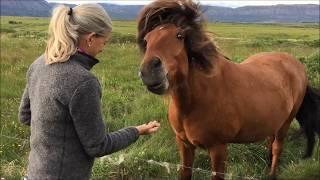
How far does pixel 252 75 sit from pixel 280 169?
1.53 meters

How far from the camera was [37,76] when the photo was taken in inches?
102

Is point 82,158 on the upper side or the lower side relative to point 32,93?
lower

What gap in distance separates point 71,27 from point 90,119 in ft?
1.62

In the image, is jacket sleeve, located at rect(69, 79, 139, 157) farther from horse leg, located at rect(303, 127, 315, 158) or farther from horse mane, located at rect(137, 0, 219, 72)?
horse leg, located at rect(303, 127, 315, 158)

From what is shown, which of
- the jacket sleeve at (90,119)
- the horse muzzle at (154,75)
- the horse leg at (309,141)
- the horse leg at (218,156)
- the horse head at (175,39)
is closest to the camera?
the jacket sleeve at (90,119)

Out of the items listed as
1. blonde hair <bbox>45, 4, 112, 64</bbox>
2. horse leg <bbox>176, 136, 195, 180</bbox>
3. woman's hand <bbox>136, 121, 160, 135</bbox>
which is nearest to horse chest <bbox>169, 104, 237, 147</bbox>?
horse leg <bbox>176, 136, 195, 180</bbox>

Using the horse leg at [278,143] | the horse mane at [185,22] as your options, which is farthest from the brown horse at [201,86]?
the horse leg at [278,143]

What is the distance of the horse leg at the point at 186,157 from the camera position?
4562mm

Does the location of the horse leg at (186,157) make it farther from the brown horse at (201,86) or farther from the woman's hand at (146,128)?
the woman's hand at (146,128)

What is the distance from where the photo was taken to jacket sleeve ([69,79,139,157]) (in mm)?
2432

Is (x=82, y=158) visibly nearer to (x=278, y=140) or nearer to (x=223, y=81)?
(x=223, y=81)

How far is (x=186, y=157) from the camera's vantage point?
15.2 feet

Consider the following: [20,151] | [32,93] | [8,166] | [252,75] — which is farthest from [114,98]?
[32,93]

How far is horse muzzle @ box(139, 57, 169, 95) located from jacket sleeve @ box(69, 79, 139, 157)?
74 centimetres
